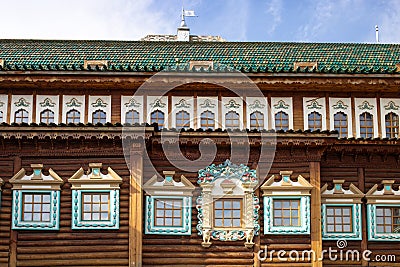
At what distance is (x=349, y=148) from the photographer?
3009cm

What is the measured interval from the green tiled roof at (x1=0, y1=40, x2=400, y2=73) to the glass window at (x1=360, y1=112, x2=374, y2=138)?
197 centimetres

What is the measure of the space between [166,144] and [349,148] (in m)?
6.96

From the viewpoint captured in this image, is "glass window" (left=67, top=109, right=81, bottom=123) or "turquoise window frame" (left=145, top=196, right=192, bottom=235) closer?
"turquoise window frame" (left=145, top=196, right=192, bottom=235)

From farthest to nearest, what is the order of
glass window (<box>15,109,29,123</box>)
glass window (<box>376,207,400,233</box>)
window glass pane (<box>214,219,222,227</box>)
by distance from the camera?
glass window (<box>15,109,29,123</box>)
glass window (<box>376,207,400,233</box>)
window glass pane (<box>214,219,222,227</box>)

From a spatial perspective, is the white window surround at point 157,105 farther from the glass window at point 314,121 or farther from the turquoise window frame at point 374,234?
the turquoise window frame at point 374,234

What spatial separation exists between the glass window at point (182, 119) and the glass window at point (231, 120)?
5.03 ft

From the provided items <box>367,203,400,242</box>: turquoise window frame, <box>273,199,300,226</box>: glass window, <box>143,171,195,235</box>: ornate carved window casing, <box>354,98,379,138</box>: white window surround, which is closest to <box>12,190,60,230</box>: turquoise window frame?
<box>143,171,195,235</box>: ornate carved window casing

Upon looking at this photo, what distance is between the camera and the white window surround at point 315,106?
31547mm

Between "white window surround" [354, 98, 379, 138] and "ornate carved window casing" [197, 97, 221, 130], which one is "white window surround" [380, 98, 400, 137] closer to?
"white window surround" [354, 98, 379, 138]

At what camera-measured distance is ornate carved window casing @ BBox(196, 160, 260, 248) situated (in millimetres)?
28328

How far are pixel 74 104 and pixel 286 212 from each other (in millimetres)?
9349

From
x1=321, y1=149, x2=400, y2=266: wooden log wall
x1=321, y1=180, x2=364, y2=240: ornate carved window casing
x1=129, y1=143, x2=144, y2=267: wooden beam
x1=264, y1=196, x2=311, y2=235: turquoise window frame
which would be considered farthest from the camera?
x1=321, y1=149, x2=400, y2=266: wooden log wall

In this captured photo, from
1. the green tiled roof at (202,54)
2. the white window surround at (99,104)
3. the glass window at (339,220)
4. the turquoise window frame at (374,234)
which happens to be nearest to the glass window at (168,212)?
the white window surround at (99,104)

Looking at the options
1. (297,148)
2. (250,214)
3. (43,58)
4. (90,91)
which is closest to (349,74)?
(297,148)
